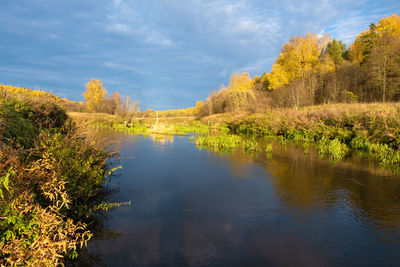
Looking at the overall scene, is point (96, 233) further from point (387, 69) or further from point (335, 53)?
point (335, 53)

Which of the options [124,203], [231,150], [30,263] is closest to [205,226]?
[124,203]

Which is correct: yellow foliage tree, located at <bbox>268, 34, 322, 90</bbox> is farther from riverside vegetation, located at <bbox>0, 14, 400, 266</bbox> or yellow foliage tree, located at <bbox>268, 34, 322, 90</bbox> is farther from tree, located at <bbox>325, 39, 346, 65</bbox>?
tree, located at <bbox>325, 39, 346, 65</bbox>

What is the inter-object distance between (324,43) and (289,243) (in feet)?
207

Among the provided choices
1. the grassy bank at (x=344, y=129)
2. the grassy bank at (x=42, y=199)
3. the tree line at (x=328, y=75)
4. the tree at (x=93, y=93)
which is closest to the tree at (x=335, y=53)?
the tree line at (x=328, y=75)

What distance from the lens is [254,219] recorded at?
694cm

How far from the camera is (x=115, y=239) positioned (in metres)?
5.73

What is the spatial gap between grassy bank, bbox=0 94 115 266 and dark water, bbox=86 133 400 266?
1.03m

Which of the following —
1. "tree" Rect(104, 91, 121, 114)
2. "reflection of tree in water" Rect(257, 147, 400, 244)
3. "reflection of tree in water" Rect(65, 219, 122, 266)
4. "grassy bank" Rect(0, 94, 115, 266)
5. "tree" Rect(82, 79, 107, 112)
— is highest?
"tree" Rect(82, 79, 107, 112)

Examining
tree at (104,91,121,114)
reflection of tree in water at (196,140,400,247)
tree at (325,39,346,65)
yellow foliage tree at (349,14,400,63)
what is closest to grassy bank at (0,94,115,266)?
reflection of tree in water at (196,140,400,247)

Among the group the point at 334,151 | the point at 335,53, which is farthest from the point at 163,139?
the point at 335,53

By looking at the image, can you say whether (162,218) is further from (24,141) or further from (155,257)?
(24,141)

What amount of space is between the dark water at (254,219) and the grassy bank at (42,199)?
3.39ft

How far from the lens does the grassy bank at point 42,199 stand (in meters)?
3.53

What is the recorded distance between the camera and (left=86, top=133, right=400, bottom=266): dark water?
17.1 ft
